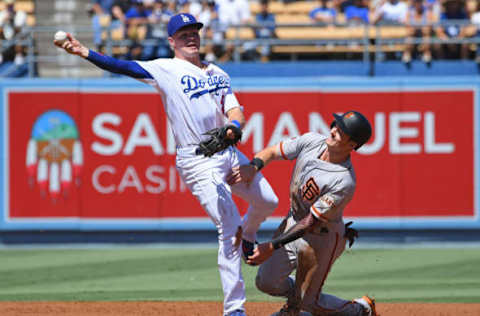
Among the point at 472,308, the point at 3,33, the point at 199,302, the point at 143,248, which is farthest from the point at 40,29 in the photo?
the point at 472,308

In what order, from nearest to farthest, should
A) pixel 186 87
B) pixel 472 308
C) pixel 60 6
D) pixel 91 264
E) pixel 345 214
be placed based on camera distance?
pixel 186 87, pixel 472 308, pixel 91 264, pixel 345 214, pixel 60 6

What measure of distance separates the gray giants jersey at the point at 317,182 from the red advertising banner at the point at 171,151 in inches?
262

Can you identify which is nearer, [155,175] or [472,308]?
[472,308]

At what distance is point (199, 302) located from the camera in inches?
340

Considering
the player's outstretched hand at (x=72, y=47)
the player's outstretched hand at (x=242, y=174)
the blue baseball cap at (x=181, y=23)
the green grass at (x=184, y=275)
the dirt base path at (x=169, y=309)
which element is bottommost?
the green grass at (x=184, y=275)

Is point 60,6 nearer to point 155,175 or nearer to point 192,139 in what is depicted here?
point 155,175

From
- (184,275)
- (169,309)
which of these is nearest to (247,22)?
(184,275)

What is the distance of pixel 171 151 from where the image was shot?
528 inches

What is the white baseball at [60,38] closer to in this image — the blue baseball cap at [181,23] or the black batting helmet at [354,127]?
the blue baseball cap at [181,23]

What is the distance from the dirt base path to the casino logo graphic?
5022 millimetres

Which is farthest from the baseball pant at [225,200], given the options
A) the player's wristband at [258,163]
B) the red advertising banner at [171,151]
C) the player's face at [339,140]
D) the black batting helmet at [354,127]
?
the red advertising banner at [171,151]

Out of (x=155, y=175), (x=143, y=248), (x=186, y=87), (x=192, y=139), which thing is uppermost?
(x=186, y=87)

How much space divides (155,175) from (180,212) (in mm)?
725

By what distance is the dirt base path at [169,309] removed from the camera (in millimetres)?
7902
